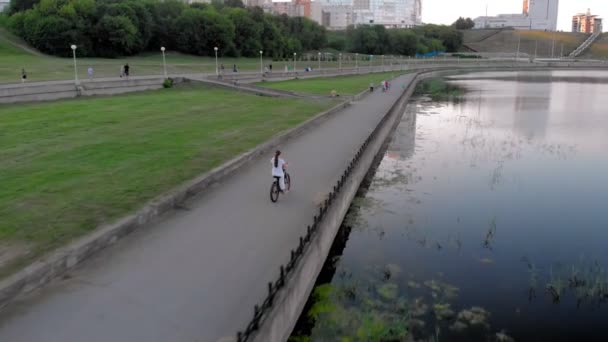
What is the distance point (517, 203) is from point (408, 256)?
18.8 feet

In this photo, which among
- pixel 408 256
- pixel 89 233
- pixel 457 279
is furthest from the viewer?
pixel 408 256

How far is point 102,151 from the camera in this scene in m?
16.8

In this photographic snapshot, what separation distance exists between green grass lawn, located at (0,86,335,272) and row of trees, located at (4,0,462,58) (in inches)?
1885

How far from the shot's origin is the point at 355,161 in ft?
51.6

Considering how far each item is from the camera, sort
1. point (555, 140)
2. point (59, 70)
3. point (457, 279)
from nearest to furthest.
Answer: point (457, 279) → point (555, 140) → point (59, 70)

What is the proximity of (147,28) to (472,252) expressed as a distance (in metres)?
82.5

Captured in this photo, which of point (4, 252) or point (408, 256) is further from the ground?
point (4, 252)

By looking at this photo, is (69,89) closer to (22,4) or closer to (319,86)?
(319,86)

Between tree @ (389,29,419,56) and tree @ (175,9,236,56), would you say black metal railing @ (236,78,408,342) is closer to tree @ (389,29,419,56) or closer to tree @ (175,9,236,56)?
tree @ (175,9,236,56)

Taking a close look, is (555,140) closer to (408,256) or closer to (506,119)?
(506,119)

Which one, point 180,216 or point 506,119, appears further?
point 506,119

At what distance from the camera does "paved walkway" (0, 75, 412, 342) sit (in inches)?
261

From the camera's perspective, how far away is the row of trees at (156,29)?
7344 cm

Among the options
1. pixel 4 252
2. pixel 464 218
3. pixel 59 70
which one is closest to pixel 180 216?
pixel 4 252
